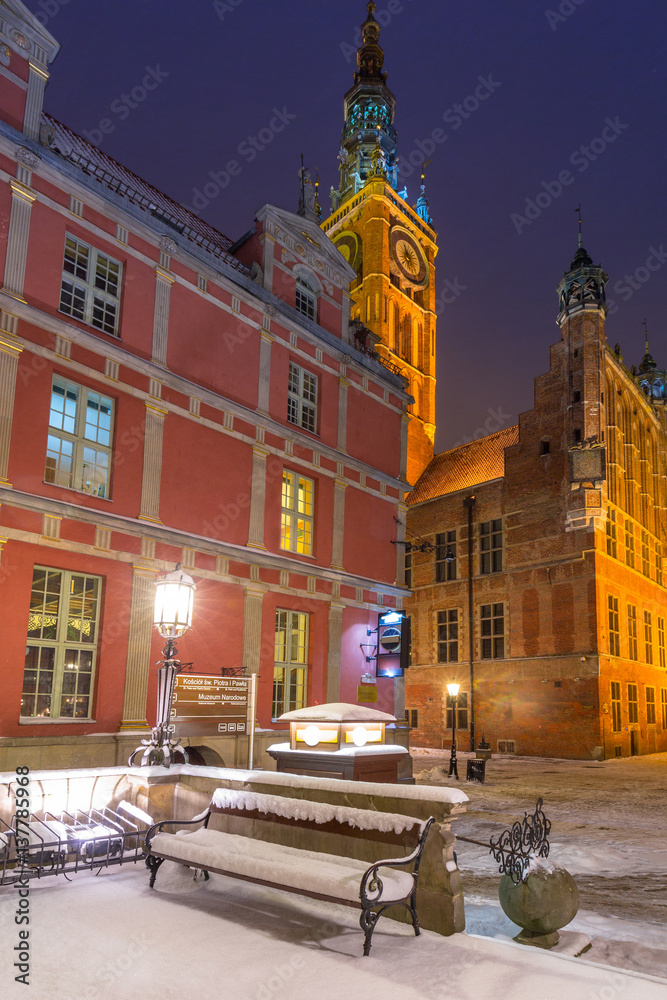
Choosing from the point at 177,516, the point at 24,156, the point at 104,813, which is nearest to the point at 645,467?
the point at 177,516

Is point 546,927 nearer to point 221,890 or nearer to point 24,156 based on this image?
point 221,890

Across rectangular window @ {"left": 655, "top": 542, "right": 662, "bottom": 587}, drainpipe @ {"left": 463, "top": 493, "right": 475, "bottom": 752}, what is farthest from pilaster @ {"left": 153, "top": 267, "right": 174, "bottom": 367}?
rectangular window @ {"left": 655, "top": 542, "right": 662, "bottom": 587}

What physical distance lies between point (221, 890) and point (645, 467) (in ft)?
126

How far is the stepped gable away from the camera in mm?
37031

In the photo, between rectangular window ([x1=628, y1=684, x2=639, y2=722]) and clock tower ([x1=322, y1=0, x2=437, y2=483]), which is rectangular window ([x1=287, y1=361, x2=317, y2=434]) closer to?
rectangular window ([x1=628, y1=684, x2=639, y2=722])

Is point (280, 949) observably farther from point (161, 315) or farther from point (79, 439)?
point (161, 315)

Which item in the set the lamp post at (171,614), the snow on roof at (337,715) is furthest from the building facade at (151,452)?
the lamp post at (171,614)

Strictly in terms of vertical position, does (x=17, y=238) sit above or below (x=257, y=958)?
above

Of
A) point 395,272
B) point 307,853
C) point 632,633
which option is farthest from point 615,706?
point 395,272

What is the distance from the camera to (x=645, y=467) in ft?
133

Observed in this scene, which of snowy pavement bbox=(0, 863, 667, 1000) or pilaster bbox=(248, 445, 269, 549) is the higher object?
pilaster bbox=(248, 445, 269, 549)

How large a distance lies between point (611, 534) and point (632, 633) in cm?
528

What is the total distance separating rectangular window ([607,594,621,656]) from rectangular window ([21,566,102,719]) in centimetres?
2354

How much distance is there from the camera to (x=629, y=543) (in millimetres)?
35375
